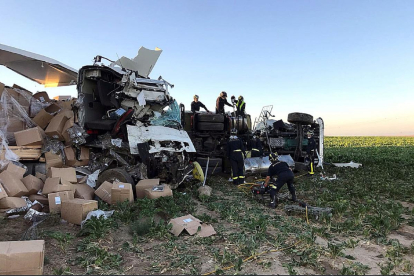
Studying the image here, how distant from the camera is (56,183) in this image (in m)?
5.45

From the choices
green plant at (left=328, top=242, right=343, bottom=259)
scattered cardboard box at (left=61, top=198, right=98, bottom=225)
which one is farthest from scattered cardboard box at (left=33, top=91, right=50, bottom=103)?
green plant at (left=328, top=242, right=343, bottom=259)

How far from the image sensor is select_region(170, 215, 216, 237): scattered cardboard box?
4.04m

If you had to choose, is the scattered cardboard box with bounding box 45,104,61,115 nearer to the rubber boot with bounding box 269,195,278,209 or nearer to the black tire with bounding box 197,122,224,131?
the black tire with bounding box 197,122,224,131

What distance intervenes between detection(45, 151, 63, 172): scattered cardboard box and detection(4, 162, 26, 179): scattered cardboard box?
0.69 m

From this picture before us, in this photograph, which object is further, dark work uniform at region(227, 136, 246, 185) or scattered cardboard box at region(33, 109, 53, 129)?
dark work uniform at region(227, 136, 246, 185)

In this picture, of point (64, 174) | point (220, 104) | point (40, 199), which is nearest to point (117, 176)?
point (64, 174)

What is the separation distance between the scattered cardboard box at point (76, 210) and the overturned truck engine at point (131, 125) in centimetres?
130

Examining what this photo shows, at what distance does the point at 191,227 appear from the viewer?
13.5 feet

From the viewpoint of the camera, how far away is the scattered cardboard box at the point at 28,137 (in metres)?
6.35

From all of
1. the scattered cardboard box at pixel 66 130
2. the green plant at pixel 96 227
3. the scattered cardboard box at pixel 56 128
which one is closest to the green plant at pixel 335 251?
the green plant at pixel 96 227

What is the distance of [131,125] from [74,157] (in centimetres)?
165

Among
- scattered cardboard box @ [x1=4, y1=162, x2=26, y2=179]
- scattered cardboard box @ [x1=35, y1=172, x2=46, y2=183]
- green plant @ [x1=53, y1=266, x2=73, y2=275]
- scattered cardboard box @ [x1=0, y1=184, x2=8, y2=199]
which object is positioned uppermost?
scattered cardboard box @ [x1=4, y1=162, x2=26, y2=179]

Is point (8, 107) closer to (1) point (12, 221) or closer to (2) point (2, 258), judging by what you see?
(1) point (12, 221)

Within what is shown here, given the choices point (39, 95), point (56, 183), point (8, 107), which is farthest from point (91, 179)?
point (39, 95)
